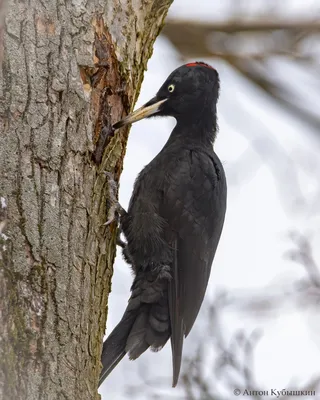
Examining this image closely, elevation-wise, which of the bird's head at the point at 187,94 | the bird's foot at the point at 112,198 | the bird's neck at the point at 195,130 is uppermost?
the bird's head at the point at 187,94

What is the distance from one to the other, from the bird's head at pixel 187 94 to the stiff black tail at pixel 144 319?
101cm

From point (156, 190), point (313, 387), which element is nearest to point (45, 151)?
point (156, 190)

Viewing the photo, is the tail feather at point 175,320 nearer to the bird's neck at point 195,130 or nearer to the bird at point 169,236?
the bird at point 169,236

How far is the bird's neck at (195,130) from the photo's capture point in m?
4.14

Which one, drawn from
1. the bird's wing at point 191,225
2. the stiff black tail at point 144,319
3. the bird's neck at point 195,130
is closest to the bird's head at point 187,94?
the bird's neck at point 195,130

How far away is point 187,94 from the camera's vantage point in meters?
4.09

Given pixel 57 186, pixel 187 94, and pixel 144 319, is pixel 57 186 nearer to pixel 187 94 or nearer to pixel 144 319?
pixel 144 319

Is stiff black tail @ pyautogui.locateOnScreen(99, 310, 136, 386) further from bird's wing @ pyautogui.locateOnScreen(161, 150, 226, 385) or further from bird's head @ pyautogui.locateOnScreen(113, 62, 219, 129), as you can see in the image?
bird's head @ pyautogui.locateOnScreen(113, 62, 219, 129)

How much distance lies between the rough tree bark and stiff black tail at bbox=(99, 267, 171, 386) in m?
0.70

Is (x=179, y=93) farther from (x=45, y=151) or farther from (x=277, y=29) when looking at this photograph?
(x=45, y=151)

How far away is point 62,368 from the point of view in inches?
92.7

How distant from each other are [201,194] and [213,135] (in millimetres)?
595

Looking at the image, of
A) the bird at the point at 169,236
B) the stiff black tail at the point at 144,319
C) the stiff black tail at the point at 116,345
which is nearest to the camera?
the stiff black tail at the point at 116,345

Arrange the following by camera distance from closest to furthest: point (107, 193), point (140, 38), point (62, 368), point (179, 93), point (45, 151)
Answer: point (62, 368)
point (45, 151)
point (107, 193)
point (140, 38)
point (179, 93)
